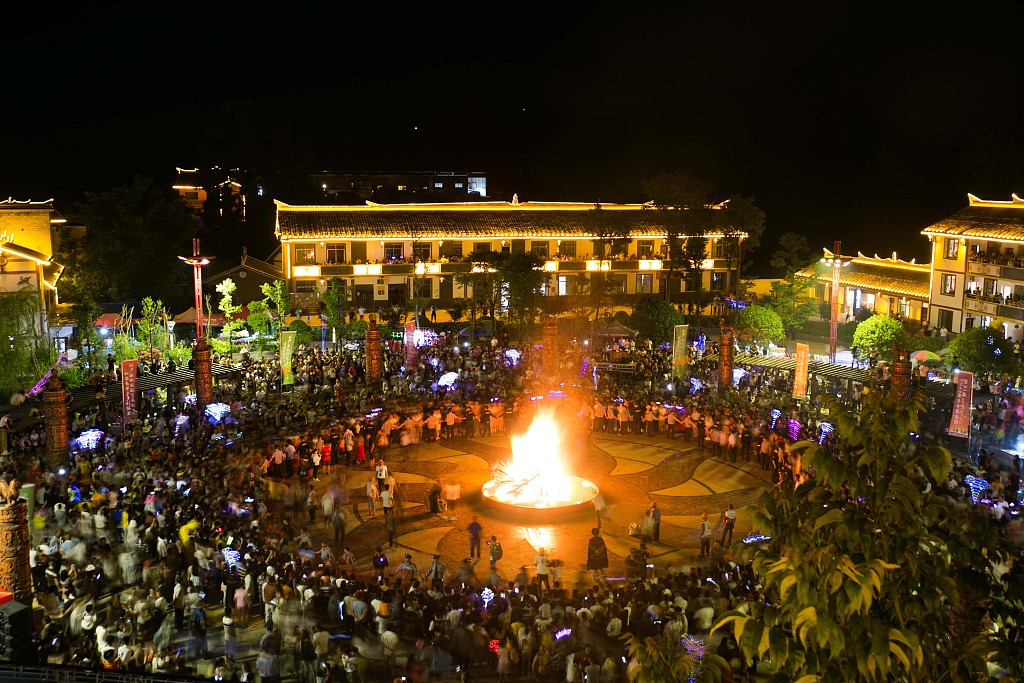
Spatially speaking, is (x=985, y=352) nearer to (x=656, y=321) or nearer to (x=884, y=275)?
(x=656, y=321)

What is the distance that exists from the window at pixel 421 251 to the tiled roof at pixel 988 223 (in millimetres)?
26606

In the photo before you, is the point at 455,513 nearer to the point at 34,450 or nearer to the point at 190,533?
the point at 190,533

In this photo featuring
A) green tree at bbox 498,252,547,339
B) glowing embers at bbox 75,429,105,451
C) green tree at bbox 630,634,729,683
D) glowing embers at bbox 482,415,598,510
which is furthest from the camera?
green tree at bbox 498,252,547,339

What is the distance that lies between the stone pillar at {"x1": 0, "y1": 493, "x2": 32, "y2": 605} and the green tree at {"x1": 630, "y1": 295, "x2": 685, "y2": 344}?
29.8 meters

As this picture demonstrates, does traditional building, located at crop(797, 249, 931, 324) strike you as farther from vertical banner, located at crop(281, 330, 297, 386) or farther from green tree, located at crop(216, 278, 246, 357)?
green tree, located at crop(216, 278, 246, 357)

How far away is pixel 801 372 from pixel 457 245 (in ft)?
86.2

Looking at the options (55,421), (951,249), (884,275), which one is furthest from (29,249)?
(951,249)

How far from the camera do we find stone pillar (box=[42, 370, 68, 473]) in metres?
22.5

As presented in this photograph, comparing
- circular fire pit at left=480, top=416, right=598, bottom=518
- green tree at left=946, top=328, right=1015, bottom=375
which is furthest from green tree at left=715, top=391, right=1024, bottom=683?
green tree at left=946, top=328, right=1015, bottom=375

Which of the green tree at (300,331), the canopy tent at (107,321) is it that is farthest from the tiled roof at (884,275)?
the canopy tent at (107,321)

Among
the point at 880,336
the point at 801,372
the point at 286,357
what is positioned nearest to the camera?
the point at 801,372

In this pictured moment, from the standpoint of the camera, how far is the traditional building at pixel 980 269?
39.7 meters

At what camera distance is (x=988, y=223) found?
41.6m

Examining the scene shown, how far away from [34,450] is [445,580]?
14.8m
